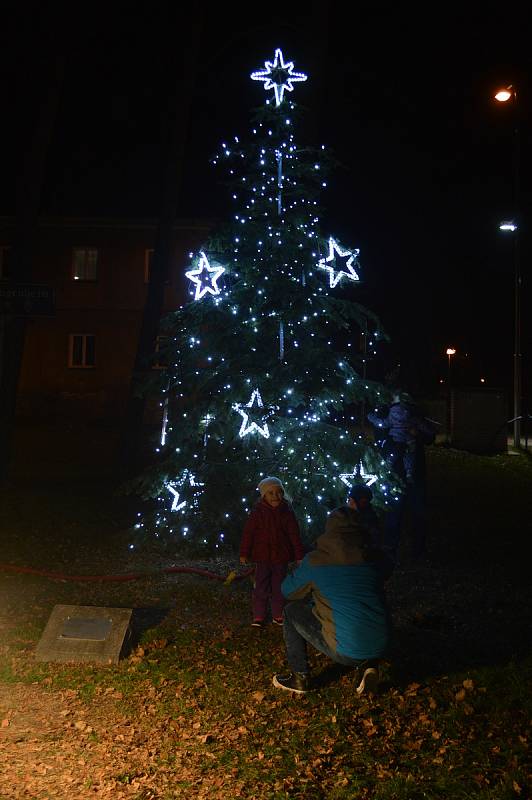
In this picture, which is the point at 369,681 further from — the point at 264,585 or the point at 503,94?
the point at 503,94

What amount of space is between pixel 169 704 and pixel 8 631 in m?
2.50

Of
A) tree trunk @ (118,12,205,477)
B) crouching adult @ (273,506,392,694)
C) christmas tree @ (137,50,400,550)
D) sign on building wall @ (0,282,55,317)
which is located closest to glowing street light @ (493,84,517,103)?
tree trunk @ (118,12,205,477)

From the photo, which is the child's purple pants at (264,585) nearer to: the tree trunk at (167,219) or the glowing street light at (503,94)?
the tree trunk at (167,219)

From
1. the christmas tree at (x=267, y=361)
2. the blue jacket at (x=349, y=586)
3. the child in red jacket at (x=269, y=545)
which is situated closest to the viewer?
the blue jacket at (x=349, y=586)

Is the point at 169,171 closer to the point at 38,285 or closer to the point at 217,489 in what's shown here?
the point at 38,285

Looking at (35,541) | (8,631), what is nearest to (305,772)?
(8,631)

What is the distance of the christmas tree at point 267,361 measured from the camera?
35.2 feet

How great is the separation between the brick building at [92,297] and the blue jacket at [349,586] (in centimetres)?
3189

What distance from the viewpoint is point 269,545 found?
829 centimetres

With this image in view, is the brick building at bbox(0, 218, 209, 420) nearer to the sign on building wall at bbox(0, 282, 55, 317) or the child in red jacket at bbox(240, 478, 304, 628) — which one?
the sign on building wall at bbox(0, 282, 55, 317)

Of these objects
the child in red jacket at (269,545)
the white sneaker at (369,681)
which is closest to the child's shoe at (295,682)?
the white sneaker at (369,681)

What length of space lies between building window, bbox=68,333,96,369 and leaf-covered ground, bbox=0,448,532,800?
2766 centimetres

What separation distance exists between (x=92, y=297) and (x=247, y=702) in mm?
33237

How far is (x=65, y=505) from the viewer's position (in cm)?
1555
